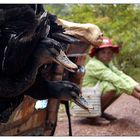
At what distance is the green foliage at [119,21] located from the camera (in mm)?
2594

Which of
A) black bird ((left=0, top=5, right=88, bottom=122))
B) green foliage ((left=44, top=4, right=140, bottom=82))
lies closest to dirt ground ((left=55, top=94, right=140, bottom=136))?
green foliage ((left=44, top=4, right=140, bottom=82))

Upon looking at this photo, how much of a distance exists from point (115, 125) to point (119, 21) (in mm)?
743

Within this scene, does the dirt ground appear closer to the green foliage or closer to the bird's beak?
the green foliage

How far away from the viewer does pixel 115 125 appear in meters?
2.19

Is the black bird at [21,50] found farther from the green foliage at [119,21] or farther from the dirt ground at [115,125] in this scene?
the green foliage at [119,21]

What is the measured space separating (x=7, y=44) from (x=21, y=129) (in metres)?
0.50

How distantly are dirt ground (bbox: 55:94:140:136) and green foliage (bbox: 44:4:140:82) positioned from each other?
7.2 inches

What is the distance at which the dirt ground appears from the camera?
6.82 ft

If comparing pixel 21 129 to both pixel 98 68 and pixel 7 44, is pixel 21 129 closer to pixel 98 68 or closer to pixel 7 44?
pixel 7 44

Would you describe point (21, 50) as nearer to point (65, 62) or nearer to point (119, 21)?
point (65, 62)

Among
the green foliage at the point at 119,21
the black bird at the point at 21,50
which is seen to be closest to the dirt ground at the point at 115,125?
the green foliage at the point at 119,21

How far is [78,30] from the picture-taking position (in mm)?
1496

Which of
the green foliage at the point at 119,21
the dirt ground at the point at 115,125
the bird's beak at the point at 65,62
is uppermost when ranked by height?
the bird's beak at the point at 65,62

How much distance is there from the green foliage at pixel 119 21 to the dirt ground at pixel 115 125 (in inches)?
7.2
